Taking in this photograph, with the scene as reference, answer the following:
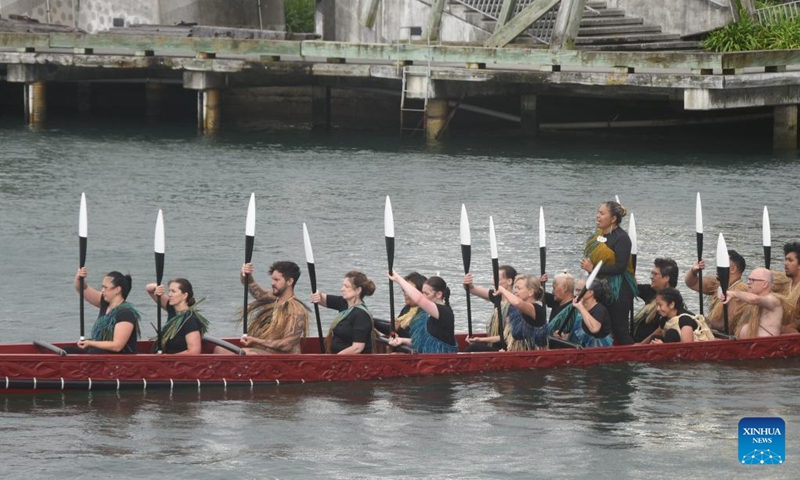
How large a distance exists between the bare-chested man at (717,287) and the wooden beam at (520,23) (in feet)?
52.9

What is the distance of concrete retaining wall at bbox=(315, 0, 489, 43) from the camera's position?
4003cm

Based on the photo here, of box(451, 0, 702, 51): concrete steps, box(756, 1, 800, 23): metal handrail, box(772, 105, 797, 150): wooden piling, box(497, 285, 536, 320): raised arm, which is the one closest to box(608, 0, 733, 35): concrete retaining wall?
box(451, 0, 702, 51): concrete steps

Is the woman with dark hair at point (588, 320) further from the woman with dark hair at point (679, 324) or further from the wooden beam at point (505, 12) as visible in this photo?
the wooden beam at point (505, 12)

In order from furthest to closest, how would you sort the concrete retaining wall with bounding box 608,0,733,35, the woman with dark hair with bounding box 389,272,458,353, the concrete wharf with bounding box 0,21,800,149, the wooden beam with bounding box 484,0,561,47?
the concrete retaining wall with bounding box 608,0,733,35, the wooden beam with bounding box 484,0,561,47, the concrete wharf with bounding box 0,21,800,149, the woman with dark hair with bounding box 389,272,458,353

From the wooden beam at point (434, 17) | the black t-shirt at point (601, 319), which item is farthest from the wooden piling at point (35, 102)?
the black t-shirt at point (601, 319)

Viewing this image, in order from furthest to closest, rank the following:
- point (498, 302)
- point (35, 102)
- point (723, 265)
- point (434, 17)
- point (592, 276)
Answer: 1. point (35, 102)
2. point (434, 17)
3. point (723, 265)
4. point (498, 302)
5. point (592, 276)

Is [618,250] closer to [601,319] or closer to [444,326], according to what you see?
[601,319]

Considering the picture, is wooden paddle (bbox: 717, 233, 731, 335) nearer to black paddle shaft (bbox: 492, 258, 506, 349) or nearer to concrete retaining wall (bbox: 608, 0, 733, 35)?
black paddle shaft (bbox: 492, 258, 506, 349)

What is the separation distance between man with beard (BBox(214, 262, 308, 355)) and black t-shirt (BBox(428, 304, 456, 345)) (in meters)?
1.34

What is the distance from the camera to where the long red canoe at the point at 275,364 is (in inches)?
576

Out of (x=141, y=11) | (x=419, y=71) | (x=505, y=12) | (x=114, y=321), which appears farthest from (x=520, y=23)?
(x=114, y=321)

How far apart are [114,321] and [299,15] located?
38774 millimetres

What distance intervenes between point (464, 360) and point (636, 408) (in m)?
1.87

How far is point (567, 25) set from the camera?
3316cm
